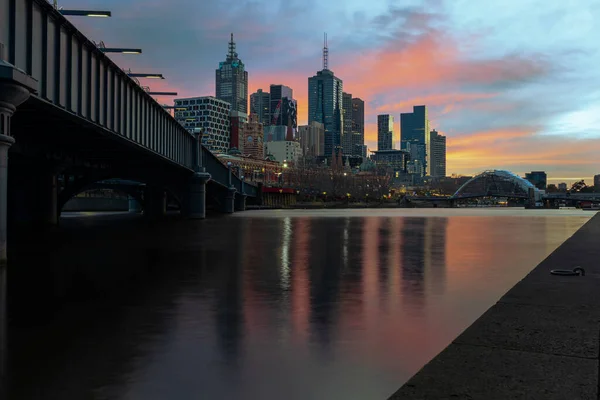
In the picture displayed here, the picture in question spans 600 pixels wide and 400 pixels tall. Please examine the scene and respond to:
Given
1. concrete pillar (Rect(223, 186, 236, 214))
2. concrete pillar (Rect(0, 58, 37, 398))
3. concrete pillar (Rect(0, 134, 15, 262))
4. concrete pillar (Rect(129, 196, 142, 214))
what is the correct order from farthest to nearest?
concrete pillar (Rect(129, 196, 142, 214)) → concrete pillar (Rect(223, 186, 236, 214)) → concrete pillar (Rect(0, 134, 15, 262)) → concrete pillar (Rect(0, 58, 37, 398))

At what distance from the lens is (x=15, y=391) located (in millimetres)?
6605

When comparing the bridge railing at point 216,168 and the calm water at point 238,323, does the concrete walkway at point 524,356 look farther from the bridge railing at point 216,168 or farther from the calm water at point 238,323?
the bridge railing at point 216,168

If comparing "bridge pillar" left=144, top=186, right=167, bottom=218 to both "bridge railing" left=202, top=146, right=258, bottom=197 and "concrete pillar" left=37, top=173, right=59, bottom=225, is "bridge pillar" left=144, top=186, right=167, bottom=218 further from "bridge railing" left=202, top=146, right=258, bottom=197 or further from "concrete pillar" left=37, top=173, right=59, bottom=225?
"concrete pillar" left=37, top=173, right=59, bottom=225

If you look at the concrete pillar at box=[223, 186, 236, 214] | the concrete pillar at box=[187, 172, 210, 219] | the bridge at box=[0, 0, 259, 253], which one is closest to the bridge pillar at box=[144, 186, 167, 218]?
the concrete pillar at box=[223, 186, 236, 214]

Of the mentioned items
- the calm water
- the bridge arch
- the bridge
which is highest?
the bridge

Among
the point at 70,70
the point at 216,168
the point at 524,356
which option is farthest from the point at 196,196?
the point at 524,356

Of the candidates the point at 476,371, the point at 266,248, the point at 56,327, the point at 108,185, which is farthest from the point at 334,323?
the point at 108,185

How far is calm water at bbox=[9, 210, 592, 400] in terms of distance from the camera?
22.7 feet

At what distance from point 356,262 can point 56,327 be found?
13080 millimetres

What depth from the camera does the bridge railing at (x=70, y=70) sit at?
71.1ft

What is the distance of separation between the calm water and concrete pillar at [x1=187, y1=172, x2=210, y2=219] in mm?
50481

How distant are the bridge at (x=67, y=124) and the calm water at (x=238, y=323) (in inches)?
303

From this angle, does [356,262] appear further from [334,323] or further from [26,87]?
[26,87]

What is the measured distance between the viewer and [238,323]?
10.4 metres
